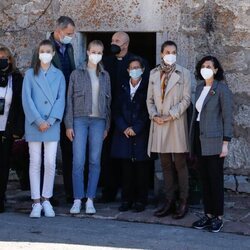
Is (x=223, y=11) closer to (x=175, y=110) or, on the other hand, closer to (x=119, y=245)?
(x=175, y=110)

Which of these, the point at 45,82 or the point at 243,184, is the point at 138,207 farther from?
the point at 45,82

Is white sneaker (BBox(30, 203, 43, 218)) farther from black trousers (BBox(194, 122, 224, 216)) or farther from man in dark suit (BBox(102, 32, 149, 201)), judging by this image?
black trousers (BBox(194, 122, 224, 216))

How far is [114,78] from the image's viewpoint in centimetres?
684

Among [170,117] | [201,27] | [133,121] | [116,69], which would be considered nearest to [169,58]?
[170,117]

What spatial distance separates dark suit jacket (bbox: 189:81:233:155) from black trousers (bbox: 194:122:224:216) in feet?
0.29

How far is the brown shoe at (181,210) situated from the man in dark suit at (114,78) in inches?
39.4

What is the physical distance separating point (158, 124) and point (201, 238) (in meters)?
1.19

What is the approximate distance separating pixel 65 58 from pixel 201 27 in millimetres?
1582

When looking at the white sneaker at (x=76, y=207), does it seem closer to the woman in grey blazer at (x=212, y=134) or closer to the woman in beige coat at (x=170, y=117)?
→ the woman in beige coat at (x=170, y=117)

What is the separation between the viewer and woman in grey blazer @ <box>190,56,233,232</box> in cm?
581

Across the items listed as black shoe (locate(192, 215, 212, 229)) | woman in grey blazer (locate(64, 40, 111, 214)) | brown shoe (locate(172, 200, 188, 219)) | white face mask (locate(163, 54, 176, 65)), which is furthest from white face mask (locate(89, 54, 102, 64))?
black shoe (locate(192, 215, 212, 229))

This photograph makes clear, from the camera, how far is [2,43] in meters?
7.86

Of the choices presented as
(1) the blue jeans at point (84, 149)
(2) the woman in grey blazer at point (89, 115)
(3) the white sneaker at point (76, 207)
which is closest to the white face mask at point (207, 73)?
(2) the woman in grey blazer at point (89, 115)

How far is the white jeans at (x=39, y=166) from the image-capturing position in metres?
6.30
